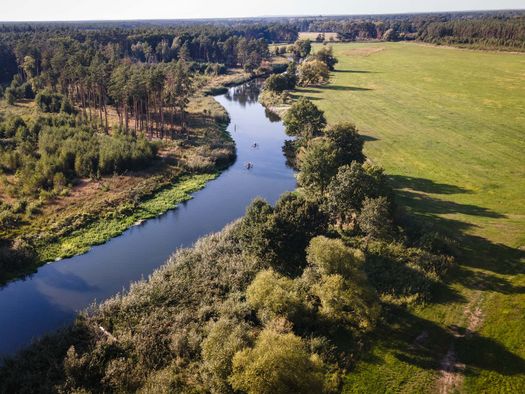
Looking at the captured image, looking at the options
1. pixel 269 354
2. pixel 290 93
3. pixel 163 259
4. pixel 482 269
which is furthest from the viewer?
pixel 290 93

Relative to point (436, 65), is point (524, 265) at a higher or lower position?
lower

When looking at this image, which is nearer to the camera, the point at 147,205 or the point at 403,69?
the point at 147,205

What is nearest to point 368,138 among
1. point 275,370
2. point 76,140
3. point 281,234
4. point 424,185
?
point 424,185

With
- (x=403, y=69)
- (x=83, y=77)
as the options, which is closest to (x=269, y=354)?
(x=83, y=77)

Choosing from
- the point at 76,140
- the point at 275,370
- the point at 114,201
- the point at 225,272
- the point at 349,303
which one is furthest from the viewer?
the point at 76,140

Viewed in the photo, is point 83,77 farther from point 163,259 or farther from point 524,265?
point 524,265

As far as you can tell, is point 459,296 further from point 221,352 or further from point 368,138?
point 368,138
